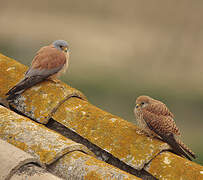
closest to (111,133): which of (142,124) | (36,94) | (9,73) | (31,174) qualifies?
(142,124)

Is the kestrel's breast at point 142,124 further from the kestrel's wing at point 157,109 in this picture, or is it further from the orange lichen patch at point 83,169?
the orange lichen patch at point 83,169

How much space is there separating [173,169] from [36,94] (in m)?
1.78

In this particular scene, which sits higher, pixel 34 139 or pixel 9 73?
pixel 34 139

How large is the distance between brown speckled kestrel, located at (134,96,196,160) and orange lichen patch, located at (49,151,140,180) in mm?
1030

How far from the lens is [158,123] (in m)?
3.75

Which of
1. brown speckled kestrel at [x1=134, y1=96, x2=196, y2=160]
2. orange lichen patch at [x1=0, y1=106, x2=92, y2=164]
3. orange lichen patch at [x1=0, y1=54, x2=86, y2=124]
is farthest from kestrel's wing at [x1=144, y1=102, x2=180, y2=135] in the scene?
orange lichen patch at [x1=0, y1=106, x2=92, y2=164]

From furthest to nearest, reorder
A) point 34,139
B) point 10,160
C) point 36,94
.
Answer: point 36,94 → point 34,139 → point 10,160

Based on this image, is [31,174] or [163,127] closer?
[31,174]

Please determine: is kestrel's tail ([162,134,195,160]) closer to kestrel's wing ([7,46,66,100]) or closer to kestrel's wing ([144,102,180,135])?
kestrel's wing ([144,102,180,135])

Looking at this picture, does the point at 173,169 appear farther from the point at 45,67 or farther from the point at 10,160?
the point at 45,67

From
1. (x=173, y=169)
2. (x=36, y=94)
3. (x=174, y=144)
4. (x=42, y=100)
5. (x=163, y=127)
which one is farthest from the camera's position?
(x=36, y=94)

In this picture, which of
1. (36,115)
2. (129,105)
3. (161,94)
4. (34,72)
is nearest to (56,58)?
(34,72)

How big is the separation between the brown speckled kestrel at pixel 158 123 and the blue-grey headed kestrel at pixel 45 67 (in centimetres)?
122

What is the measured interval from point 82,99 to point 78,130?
2.40 ft
